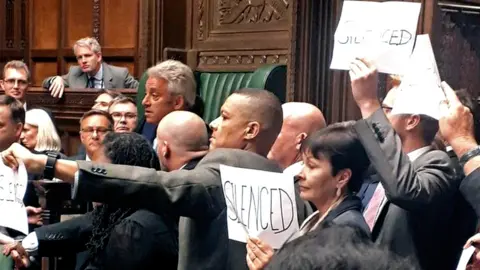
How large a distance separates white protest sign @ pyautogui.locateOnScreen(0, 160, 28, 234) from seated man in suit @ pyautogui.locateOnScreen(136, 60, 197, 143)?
32.1 inches

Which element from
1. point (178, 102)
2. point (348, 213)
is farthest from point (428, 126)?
point (178, 102)

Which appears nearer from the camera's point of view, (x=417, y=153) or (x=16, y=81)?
(x=417, y=153)

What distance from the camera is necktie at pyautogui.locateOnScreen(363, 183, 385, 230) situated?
2576 millimetres

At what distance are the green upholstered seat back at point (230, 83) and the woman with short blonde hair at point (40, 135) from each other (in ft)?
3.28

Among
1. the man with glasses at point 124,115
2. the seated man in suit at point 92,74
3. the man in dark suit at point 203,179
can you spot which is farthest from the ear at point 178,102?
the seated man in suit at point 92,74

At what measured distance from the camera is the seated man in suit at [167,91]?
394cm

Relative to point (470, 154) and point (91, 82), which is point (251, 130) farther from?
point (91, 82)

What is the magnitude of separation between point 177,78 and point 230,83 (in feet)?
5.10

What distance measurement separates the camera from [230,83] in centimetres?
555

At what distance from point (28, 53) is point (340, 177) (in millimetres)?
6026

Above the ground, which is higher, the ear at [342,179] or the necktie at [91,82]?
the ear at [342,179]

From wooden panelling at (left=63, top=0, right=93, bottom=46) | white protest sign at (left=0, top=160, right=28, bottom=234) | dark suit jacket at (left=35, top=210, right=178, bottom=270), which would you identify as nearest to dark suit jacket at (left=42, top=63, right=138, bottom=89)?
wooden panelling at (left=63, top=0, right=93, bottom=46)

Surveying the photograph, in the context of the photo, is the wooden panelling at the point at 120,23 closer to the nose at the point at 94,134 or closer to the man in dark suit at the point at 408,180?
the nose at the point at 94,134

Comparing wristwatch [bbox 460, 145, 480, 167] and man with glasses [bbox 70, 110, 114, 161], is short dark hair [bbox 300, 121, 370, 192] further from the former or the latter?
man with glasses [bbox 70, 110, 114, 161]
